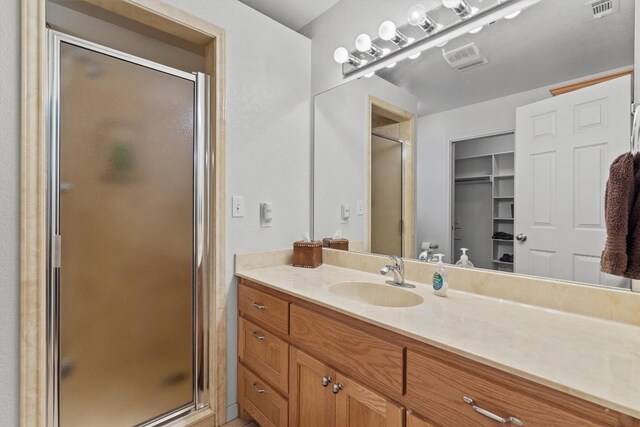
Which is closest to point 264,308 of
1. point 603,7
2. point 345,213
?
point 345,213

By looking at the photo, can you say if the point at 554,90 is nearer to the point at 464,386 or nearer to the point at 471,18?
the point at 471,18

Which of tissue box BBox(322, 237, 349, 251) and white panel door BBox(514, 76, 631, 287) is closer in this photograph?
white panel door BBox(514, 76, 631, 287)

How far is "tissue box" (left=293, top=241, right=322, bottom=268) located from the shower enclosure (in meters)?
0.52

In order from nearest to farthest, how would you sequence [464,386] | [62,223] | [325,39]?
[464,386] → [62,223] → [325,39]

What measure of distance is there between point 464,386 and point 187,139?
1.62 meters

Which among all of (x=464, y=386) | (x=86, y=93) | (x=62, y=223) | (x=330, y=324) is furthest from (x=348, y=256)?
(x=86, y=93)

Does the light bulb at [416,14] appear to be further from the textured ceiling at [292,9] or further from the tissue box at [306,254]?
the tissue box at [306,254]

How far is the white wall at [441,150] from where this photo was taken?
4.28ft

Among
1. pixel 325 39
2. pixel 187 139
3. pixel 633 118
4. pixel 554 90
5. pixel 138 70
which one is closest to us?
pixel 633 118

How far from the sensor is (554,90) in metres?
1.14

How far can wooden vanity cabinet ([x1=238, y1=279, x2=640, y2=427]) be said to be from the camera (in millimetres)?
698

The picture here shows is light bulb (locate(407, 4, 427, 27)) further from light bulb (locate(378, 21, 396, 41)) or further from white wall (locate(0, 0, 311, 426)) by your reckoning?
white wall (locate(0, 0, 311, 426))

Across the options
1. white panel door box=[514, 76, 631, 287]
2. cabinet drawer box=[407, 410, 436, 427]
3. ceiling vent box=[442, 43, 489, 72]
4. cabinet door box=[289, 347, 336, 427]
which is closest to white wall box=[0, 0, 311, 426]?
cabinet door box=[289, 347, 336, 427]

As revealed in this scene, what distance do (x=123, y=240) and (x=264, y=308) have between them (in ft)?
2.43
